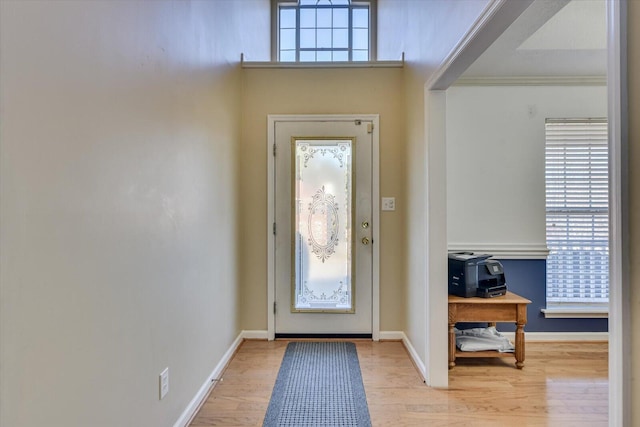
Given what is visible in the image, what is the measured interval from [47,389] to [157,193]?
0.82 m

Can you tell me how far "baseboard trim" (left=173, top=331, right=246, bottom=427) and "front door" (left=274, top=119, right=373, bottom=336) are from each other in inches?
21.7

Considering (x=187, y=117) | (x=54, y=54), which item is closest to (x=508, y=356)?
(x=187, y=117)

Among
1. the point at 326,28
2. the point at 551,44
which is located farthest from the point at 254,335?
the point at 326,28

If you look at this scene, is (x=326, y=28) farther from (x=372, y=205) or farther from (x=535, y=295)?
(x=535, y=295)

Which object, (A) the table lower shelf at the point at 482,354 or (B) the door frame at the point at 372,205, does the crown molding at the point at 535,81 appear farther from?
(A) the table lower shelf at the point at 482,354

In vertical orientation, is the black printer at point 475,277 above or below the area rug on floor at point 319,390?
above

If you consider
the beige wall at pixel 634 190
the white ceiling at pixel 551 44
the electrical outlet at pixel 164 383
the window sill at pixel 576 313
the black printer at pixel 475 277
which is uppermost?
the white ceiling at pixel 551 44

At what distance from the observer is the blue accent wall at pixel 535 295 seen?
120 inches

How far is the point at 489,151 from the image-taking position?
3039 mm

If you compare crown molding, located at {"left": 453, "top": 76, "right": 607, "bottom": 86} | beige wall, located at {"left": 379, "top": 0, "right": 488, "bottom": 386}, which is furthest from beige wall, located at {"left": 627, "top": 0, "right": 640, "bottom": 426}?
crown molding, located at {"left": 453, "top": 76, "right": 607, "bottom": 86}

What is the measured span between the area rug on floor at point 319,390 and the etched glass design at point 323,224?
1.42 feet

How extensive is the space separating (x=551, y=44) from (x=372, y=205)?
1729 millimetres

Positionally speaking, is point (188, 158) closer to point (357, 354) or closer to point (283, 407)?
point (283, 407)

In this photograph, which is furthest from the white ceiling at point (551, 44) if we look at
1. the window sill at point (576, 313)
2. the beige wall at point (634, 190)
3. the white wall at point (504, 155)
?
the window sill at point (576, 313)
